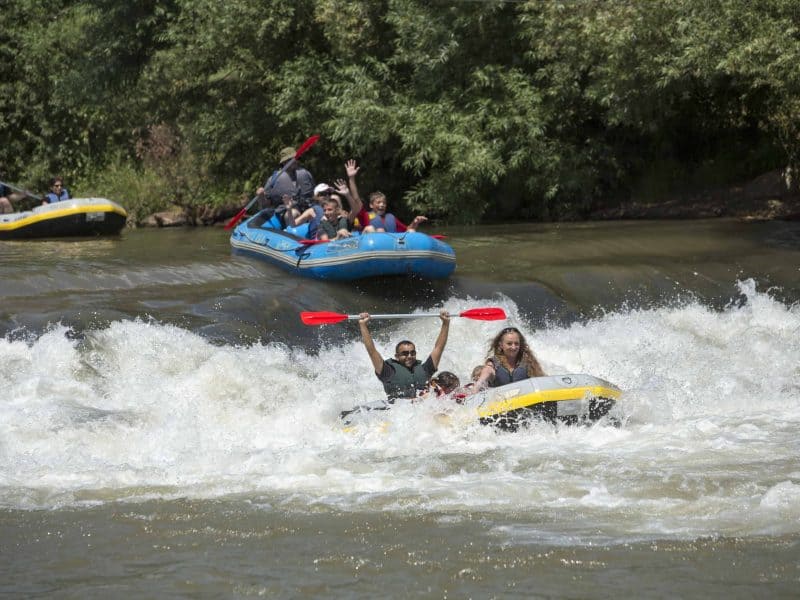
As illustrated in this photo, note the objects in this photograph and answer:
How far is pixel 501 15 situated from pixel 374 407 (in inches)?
450

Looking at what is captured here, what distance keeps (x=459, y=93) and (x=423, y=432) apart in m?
11.1

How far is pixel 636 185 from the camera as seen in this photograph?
64.4ft

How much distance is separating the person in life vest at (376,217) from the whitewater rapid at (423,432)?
4.20 feet

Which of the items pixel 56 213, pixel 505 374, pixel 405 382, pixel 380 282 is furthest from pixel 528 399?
pixel 56 213

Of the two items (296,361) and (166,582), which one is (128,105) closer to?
(296,361)

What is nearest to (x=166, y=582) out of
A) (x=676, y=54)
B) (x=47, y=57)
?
(x=676, y=54)

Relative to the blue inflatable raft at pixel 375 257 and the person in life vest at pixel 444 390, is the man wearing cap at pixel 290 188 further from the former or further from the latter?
the person in life vest at pixel 444 390

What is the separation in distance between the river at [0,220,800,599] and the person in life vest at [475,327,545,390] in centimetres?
53

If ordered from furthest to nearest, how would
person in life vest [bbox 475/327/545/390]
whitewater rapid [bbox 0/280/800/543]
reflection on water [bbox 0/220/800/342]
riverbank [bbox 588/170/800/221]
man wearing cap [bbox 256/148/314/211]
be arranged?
riverbank [bbox 588/170/800/221] → man wearing cap [bbox 256/148/314/211] → reflection on water [bbox 0/220/800/342] → person in life vest [bbox 475/327/545/390] → whitewater rapid [bbox 0/280/800/543]

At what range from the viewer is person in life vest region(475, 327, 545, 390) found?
8273 mm

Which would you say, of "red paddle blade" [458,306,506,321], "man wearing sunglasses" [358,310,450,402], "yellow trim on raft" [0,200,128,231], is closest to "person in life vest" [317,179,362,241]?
"red paddle blade" [458,306,506,321]

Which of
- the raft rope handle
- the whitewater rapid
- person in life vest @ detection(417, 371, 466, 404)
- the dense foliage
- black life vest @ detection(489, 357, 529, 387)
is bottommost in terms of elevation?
the whitewater rapid

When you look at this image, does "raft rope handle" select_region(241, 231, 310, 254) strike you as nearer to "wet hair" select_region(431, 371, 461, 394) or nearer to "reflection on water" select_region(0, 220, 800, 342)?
"reflection on water" select_region(0, 220, 800, 342)

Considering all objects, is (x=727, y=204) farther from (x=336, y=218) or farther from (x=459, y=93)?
(x=336, y=218)
